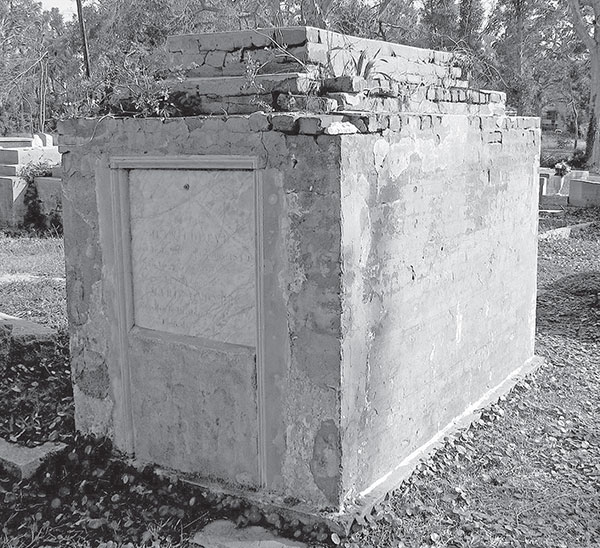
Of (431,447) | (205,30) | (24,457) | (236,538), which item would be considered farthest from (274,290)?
(205,30)

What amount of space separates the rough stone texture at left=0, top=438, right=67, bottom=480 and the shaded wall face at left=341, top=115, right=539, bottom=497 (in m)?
1.91

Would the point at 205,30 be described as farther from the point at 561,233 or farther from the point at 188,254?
the point at 188,254

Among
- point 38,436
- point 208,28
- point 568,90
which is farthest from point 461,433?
point 568,90

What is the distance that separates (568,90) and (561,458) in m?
48.8

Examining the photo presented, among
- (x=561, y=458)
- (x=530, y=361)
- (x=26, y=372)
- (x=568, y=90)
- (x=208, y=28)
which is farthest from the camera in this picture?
(x=568, y=90)

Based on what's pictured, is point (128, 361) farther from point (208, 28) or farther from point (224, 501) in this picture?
point (208, 28)

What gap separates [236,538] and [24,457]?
159 centimetres

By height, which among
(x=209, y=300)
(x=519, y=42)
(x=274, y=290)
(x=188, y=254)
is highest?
(x=519, y=42)

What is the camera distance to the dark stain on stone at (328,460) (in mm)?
3611

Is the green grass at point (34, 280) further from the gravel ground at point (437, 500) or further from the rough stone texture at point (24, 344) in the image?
the gravel ground at point (437, 500)

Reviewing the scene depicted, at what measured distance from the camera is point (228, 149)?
3.70 m

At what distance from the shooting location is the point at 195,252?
3930 millimetres

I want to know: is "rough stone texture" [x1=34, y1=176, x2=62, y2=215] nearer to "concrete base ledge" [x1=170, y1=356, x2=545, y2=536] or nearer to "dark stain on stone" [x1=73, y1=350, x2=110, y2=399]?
"dark stain on stone" [x1=73, y1=350, x2=110, y2=399]

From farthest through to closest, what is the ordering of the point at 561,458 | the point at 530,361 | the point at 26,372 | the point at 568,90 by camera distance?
the point at 568,90 → the point at 530,361 → the point at 26,372 → the point at 561,458
